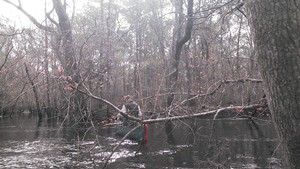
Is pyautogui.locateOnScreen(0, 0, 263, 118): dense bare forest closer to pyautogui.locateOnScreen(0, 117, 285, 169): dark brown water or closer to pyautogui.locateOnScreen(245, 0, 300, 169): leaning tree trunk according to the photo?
pyautogui.locateOnScreen(0, 117, 285, 169): dark brown water

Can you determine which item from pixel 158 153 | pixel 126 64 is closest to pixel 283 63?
pixel 158 153

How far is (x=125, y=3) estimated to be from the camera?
3316 cm

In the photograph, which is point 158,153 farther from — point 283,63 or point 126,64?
point 126,64

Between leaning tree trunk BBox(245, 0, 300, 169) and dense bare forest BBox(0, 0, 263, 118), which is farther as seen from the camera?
dense bare forest BBox(0, 0, 263, 118)

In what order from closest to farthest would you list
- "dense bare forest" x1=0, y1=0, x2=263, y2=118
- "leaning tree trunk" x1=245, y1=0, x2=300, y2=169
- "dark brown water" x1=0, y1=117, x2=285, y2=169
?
"leaning tree trunk" x1=245, y1=0, x2=300, y2=169 < "dense bare forest" x1=0, y1=0, x2=263, y2=118 < "dark brown water" x1=0, y1=117, x2=285, y2=169

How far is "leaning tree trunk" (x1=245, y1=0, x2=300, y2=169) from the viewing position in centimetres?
179

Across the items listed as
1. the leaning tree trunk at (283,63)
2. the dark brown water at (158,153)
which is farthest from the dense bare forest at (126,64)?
the leaning tree trunk at (283,63)

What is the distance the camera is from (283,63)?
1.81 meters

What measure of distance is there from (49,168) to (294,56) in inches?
Answer: 306

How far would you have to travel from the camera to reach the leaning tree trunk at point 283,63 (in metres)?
1.79

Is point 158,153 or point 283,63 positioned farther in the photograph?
point 158,153

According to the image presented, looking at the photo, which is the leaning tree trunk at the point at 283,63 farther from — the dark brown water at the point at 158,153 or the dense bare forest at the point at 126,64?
the dark brown water at the point at 158,153

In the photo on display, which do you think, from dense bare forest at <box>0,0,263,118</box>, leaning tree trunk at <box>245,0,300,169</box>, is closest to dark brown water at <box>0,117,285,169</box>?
dense bare forest at <box>0,0,263,118</box>

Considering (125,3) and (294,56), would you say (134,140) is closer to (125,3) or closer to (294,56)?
(294,56)
